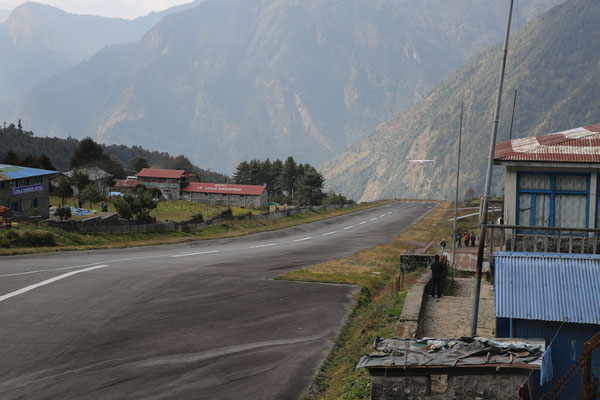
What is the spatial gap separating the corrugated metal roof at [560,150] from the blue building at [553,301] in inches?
109

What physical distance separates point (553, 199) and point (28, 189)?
177 ft

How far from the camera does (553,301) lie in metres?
12.7

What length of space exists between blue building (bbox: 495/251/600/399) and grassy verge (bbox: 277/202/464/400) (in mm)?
3895

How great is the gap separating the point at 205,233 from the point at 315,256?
1831cm

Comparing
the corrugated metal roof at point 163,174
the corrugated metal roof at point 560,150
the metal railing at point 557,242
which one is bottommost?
the metal railing at point 557,242

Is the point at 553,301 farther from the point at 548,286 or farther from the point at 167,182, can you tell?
the point at 167,182

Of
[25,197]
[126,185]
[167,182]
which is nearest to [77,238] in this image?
[25,197]

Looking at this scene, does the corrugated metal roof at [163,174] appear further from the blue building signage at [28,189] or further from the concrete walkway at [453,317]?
the concrete walkway at [453,317]

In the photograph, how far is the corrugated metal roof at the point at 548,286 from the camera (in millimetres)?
12492

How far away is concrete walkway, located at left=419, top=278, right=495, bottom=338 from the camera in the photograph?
57.9 feet

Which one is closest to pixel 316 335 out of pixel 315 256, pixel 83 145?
pixel 315 256

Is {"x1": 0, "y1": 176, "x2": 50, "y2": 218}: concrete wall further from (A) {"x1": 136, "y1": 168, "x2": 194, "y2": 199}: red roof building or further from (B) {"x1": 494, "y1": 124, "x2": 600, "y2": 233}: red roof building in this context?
(A) {"x1": 136, "y1": 168, "x2": 194, "y2": 199}: red roof building

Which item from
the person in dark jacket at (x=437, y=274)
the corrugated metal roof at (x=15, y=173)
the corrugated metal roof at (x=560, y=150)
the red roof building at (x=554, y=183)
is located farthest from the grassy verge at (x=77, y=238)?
the corrugated metal roof at (x=560, y=150)

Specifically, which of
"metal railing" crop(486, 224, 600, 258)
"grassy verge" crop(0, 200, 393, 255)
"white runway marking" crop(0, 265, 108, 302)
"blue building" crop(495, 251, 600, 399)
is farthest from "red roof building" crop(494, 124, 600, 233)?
"grassy verge" crop(0, 200, 393, 255)
